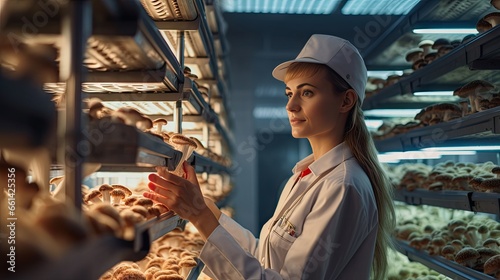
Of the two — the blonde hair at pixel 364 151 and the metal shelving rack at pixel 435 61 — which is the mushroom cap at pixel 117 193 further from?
the metal shelving rack at pixel 435 61

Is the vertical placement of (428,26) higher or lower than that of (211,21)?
lower

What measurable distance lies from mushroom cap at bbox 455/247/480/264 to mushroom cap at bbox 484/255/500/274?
0.67 ft

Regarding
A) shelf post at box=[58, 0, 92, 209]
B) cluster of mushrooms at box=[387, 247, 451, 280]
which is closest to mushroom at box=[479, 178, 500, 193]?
cluster of mushrooms at box=[387, 247, 451, 280]

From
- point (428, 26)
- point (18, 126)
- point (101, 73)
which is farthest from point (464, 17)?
point (18, 126)

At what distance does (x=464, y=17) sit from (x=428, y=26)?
26 centimetres

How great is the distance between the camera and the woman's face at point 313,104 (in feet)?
6.95

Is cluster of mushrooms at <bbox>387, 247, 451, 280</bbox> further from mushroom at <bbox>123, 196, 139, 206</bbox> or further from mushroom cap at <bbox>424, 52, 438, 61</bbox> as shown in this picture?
mushroom at <bbox>123, 196, 139, 206</bbox>

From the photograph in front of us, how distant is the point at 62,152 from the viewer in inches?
36.2

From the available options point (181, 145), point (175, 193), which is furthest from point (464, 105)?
point (175, 193)

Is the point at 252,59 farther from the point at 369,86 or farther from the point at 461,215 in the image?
the point at 461,215

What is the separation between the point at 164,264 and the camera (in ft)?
7.69

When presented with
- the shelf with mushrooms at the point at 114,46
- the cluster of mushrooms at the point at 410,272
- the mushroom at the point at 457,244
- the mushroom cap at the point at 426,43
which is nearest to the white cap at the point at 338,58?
the shelf with mushrooms at the point at 114,46

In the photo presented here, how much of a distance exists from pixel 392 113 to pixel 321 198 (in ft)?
11.7

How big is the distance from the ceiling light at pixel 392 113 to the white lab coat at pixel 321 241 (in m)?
3.19
